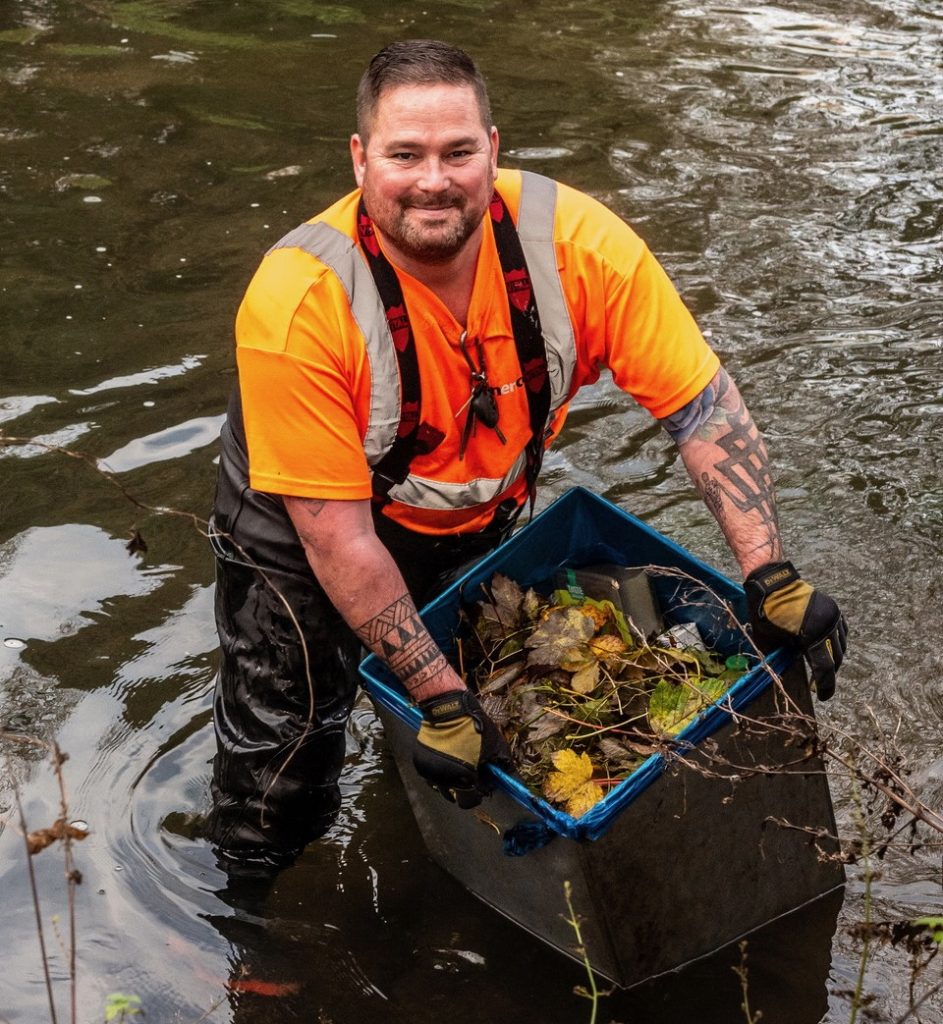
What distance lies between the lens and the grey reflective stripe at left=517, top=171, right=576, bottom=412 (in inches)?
135

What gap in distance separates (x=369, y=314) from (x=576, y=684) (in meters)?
1.00

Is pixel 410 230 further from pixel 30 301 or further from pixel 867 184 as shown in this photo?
pixel 867 184

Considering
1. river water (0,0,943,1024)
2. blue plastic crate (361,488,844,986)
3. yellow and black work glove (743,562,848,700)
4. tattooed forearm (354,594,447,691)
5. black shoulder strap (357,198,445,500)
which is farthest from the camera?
river water (0,0,943,1024)

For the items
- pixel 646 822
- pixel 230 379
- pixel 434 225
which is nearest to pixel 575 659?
pixel 646 822

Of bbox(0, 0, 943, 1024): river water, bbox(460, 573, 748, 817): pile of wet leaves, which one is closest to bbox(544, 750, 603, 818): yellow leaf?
bbox(460, 573, 748, 817): pile of wet leaves

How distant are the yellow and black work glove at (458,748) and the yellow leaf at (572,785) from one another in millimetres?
113

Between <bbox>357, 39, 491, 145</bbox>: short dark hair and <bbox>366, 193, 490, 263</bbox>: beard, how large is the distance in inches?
8.8

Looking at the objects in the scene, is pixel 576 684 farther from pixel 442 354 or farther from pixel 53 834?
pixel 53 834

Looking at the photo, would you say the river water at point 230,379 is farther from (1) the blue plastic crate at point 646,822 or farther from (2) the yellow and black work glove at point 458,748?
(2) the yellow and black work glove at point 458,748

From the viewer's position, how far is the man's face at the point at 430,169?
10.9 feet

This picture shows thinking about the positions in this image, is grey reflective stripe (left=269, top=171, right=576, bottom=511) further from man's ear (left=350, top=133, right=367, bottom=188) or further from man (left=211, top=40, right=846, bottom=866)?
man's ear (left=350, top=133, right=367, bottom=188)

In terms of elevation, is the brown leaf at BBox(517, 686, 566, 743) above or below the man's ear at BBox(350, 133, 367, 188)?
below

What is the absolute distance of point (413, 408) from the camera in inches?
133

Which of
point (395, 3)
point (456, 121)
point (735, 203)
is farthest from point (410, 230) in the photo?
point (395, 3)
